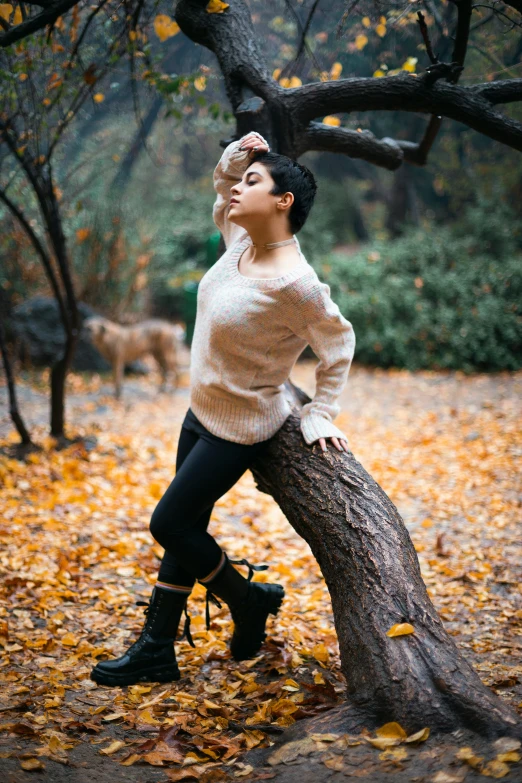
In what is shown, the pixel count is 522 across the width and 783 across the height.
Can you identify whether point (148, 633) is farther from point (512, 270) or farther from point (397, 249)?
point (397, 249)

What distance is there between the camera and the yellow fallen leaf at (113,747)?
2057mm

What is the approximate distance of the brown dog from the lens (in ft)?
25.6

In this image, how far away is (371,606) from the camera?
2117mm

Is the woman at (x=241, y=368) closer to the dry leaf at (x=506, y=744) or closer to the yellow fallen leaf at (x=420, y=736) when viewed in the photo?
the yellow fallen leaf at (x=420, y=736)

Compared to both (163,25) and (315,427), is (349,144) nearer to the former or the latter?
(163,25)

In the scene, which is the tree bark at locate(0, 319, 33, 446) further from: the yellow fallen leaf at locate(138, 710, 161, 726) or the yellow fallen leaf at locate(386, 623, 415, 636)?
the yellow fallen leaf at locate(386, 623, 415, 636)

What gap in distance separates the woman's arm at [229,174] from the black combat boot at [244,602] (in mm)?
1298

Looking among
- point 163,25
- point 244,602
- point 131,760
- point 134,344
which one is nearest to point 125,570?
point 244,602

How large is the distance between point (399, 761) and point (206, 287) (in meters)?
1.63

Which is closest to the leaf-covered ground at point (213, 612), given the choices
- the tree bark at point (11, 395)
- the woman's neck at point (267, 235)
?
the tree bark at point (11, 395)

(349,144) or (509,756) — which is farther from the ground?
(349,144)

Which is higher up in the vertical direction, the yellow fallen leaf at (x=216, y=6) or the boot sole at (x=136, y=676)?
the yellow fallen leaf at (x=216, y=6)

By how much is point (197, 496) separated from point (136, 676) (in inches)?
31.3

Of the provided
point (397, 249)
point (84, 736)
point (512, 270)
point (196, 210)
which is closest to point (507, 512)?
point (84, 736)
